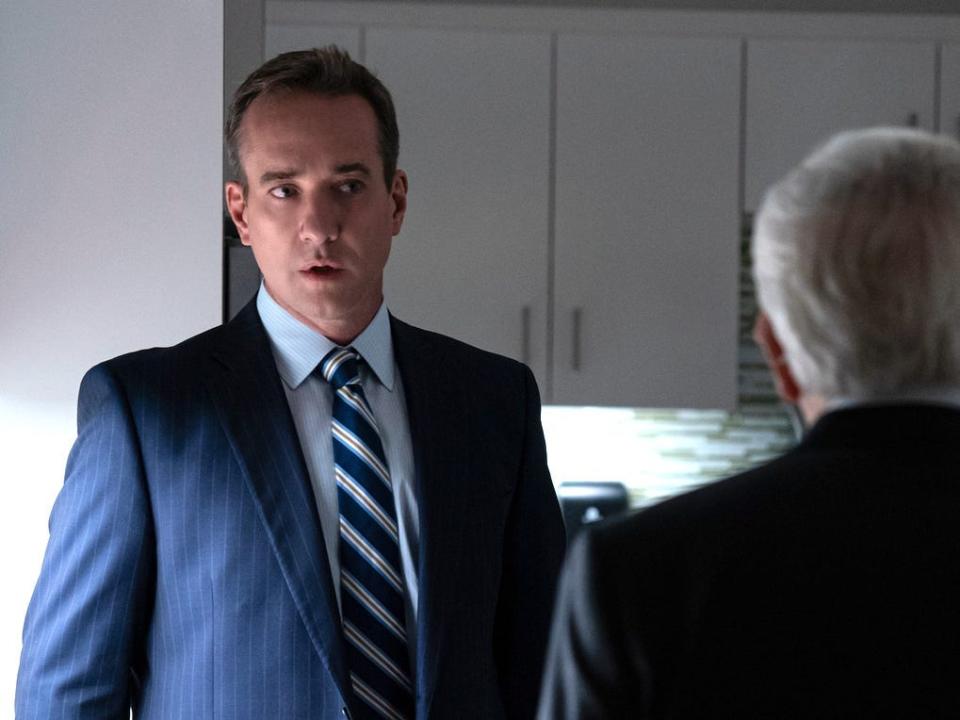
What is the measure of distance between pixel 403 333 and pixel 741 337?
2.05 m

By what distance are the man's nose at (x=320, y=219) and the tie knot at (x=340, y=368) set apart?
127mm

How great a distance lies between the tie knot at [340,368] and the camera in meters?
1.44

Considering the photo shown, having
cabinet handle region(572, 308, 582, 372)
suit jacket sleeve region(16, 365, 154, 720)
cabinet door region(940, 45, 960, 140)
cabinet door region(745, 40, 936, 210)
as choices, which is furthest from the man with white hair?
cabinet door region(940, 45, 960, 140)

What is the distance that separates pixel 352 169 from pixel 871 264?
812mm

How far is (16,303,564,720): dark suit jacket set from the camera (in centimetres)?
133

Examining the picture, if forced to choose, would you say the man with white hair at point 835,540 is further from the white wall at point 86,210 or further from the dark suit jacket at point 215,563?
the white wall at point 86,210

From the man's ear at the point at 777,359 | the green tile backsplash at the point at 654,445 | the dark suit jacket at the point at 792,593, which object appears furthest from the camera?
the green tile backsplash at the point at 654,445

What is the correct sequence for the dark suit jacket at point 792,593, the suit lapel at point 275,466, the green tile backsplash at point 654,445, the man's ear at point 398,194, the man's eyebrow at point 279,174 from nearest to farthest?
the dark suit jacket at point 792,593, the suit lapel at point 275,466, the man's eyebrow at point 279,174, the man's ear at point 398,194, the green tile backsplash at point 654,445

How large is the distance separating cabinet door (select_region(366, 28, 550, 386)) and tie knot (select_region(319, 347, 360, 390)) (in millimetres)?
1896

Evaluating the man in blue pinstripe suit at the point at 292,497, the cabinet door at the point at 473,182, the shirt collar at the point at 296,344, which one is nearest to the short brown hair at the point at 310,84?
the man in blue pinstripe suit at the point at 292,497

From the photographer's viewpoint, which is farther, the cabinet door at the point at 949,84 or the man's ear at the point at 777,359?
the cabinet door at the point at 949,84

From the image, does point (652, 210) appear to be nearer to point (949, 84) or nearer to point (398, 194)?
point (949, 84)

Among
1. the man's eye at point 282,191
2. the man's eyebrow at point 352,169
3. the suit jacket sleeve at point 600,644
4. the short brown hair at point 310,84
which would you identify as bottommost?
the suit jacket sleeve at point 600,644

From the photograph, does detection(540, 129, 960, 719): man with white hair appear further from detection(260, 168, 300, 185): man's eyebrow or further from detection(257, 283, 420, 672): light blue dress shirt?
detection(260, 168, 300, 185): man's eyebrow
